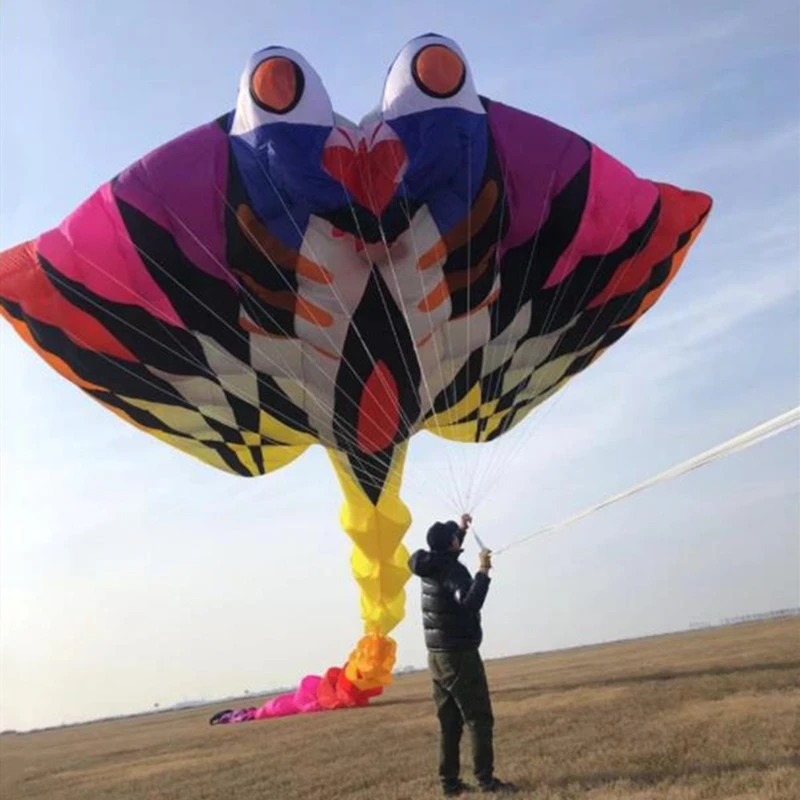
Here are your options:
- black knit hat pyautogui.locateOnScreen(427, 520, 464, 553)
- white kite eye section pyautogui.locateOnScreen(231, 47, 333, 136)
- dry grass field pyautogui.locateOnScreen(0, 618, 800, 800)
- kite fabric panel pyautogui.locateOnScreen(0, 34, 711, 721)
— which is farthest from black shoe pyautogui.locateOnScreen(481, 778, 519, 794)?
white kite eye section pyautogui.locateOnScreen(231, 47, 333, 136)

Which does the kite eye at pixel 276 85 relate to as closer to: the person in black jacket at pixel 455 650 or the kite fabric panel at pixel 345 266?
the kite fabric panel at pixel 345 266

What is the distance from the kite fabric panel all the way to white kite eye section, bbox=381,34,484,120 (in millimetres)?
18

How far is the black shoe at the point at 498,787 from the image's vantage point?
5.92 m

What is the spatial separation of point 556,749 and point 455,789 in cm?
146

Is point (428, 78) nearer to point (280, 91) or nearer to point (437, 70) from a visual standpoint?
point (437, 70)

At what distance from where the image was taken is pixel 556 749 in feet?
24.1

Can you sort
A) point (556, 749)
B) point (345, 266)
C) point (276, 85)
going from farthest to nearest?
point (345, 266) < point (276, 85) < point (556, 749)

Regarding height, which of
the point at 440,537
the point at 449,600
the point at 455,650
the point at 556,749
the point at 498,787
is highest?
the point at 440,537

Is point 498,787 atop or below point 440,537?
below

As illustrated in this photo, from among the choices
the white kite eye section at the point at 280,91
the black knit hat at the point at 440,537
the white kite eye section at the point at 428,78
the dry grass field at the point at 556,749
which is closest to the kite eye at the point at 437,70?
the white kite eye section at the point at 428,78

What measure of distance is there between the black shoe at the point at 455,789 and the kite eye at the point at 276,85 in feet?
19.1

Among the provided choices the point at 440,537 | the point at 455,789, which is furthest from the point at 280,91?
the point at 455,789

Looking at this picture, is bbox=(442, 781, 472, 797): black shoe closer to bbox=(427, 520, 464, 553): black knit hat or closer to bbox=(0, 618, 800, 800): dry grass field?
bbox=(0, 618, 800, 800): dry grass field

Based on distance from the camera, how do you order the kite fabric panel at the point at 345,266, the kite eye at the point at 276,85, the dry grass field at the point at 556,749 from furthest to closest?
the kite fabric panel at the point at 345,266
the kite eye at the point at 276,85
the dry grass field at the point at 556,749
